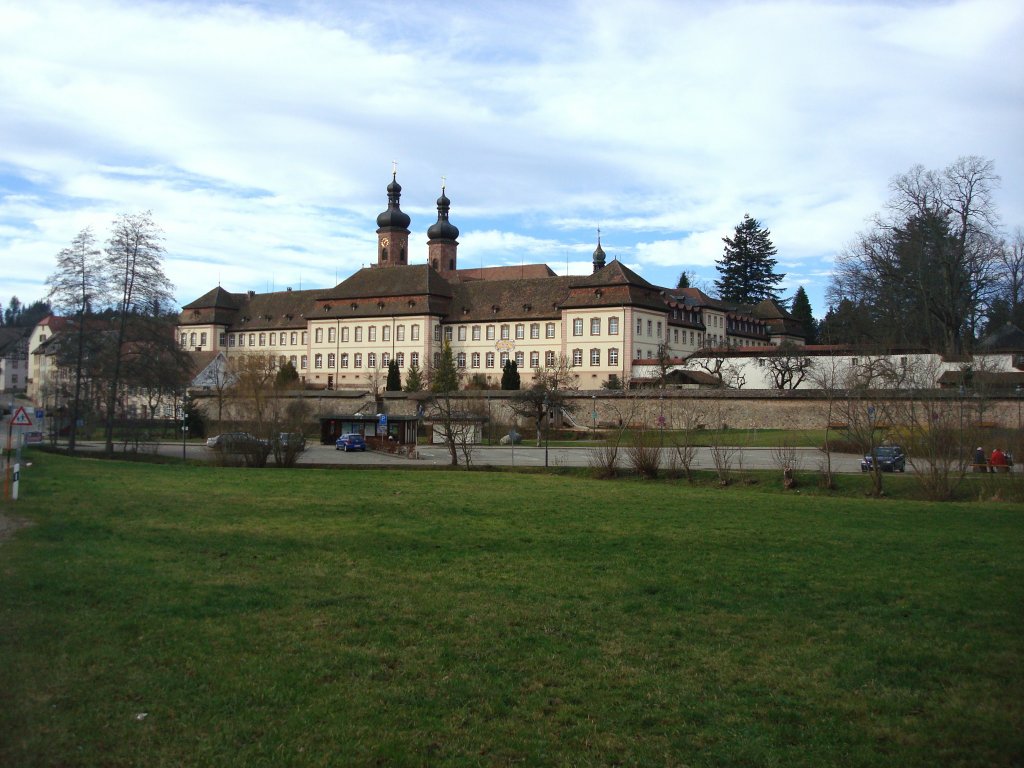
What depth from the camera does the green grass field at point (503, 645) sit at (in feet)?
21.2

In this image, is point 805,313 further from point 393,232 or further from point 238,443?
point 238,443

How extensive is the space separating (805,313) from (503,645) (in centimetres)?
11666

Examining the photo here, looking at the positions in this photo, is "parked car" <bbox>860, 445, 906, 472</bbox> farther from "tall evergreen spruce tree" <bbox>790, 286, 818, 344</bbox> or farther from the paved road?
"tall evergreen spruce tree" <bbox>790, 286, 818, 344</bbox>

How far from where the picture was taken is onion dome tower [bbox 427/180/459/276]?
121500 millimetres

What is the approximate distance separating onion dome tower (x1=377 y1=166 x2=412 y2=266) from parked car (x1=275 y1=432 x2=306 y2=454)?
84.7 meters

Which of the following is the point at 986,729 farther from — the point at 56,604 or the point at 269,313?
the point at 269,313

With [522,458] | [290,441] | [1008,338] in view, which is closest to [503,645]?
[290,441]

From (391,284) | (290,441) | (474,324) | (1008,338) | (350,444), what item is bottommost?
(350,444)

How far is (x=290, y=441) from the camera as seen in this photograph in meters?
36.6

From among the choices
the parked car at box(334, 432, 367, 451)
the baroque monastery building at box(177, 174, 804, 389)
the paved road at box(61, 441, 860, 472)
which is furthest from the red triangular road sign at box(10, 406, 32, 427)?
the baroque monastery building at box(177, 174, 804, 389)

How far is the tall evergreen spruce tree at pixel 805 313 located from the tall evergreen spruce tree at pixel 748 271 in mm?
5967

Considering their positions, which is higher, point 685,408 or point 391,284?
point 391,284

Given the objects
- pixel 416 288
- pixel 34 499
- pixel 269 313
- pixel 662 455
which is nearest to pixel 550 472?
pixel 662 455

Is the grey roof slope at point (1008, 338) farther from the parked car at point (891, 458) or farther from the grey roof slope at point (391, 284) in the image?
the grey roof slope at point (391, 284)
